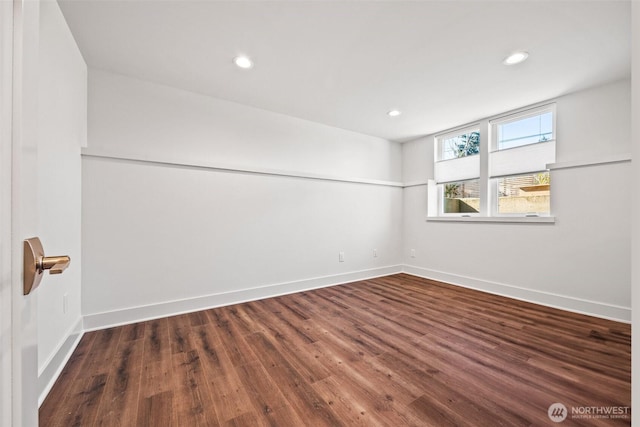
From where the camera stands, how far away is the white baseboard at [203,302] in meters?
2.25

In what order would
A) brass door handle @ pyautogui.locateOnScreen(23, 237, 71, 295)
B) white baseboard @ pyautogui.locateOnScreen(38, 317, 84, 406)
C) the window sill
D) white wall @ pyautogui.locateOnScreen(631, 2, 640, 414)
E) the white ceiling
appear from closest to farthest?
white wall @ pyautogui.locateOnScreen(631, 2, 640, 414), brass door handle @ pyautogui.locateOnScreen(23, 237, 71, 295), white baseboard @ pyautogui.locateOnScreen(38, 317, 84, 406), the white ceiling, the window sill

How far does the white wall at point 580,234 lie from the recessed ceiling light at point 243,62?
3.41 metres

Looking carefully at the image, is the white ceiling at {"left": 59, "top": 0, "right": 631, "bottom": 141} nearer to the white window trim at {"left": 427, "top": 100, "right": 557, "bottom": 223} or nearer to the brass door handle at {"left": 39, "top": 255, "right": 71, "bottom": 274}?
the white window trim at {"left": 427, "top": 100, "right": 557, "bottom": 223}

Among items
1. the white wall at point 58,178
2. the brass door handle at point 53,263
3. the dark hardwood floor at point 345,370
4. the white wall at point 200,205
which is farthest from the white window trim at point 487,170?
the white wall at point 58,178

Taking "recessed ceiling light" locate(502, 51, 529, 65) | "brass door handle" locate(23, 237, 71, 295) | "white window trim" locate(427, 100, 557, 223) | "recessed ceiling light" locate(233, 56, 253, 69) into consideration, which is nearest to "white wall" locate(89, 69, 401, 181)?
"recessed ceiling light" locate(233, 56, 253, 69)

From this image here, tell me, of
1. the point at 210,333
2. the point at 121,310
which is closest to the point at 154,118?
Result: the point at 121,310

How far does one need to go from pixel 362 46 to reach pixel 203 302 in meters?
2.90

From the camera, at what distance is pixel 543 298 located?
287cm

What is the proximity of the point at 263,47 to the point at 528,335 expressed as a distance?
3281mm

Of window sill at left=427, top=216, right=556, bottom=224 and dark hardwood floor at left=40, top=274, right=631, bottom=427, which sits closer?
dark hardwood floor at left=40, top=274, right=631, bottom=427

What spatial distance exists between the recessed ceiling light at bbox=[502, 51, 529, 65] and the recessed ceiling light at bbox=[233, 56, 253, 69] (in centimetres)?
224

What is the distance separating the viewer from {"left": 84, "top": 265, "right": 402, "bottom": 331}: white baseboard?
7.37 ft

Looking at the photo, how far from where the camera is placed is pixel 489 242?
3.36 metres

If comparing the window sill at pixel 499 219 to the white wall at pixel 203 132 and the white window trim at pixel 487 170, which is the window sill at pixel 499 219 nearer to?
the white window trim at pixel 487 170
